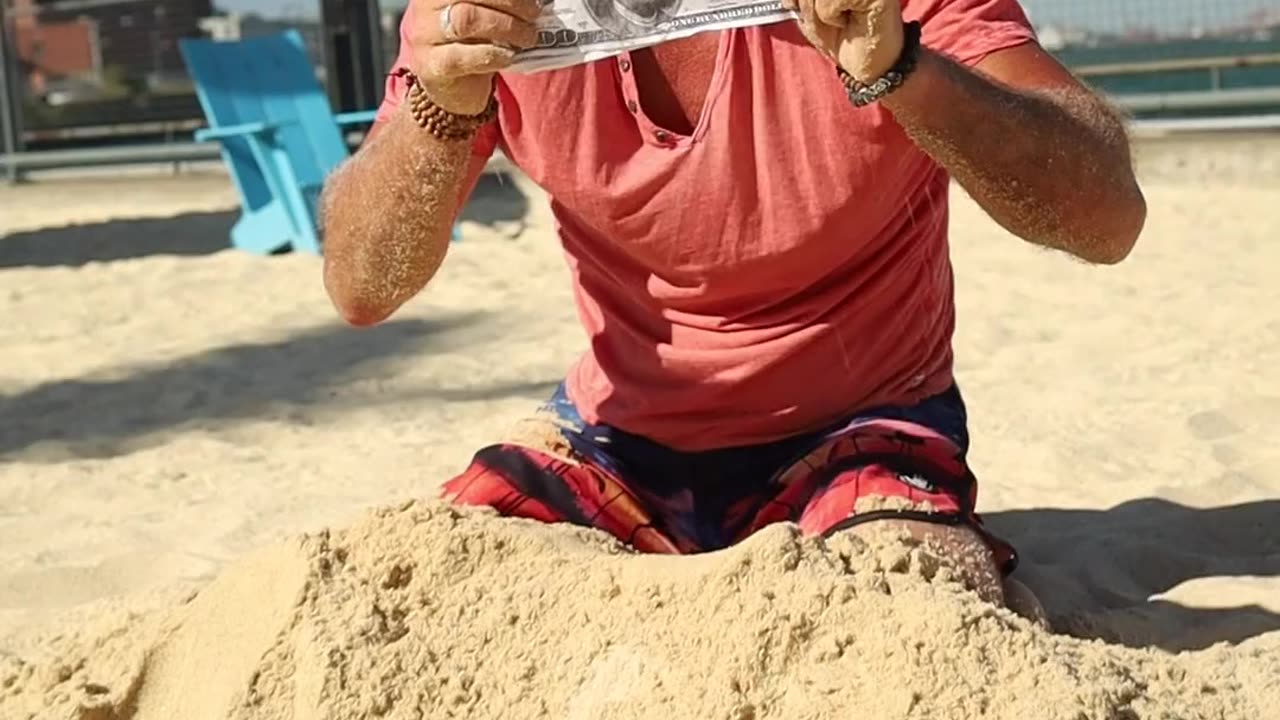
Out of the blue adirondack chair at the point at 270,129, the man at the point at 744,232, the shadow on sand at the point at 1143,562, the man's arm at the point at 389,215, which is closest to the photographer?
the man at the point at 744,232

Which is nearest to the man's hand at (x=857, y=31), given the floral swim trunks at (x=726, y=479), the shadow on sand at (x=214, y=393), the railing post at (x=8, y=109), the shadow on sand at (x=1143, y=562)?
the floral swim trunks at (x=726, y=479)

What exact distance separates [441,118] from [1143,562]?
4.06ft

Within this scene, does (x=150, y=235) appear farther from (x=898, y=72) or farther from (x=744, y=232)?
(x=898, y=72)

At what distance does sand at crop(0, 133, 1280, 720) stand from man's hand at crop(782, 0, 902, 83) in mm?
441

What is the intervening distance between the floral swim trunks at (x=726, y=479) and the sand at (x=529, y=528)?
15 cm

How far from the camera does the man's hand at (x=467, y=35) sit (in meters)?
1.50

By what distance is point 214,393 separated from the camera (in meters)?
3.82

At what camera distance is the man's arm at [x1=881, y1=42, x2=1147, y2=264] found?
4.88 ft

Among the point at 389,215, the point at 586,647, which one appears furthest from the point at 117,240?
the point at 586,647

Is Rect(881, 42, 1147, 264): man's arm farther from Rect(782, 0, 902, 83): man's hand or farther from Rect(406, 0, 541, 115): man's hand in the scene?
Rect(406, 0, 541, 115): man's hand

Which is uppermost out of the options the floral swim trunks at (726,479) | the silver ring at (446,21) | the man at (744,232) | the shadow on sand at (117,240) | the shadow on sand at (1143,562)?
the silver ring at (446,21)

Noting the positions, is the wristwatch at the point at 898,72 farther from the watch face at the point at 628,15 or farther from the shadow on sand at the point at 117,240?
the shadow on sand at the point at 117,240

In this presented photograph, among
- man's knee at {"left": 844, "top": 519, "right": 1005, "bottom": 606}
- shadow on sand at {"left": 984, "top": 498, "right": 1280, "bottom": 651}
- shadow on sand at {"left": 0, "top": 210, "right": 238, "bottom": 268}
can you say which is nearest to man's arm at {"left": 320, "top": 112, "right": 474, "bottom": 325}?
man's knee at {"left": 844, "top": 519, "right": 1005, "bottom": 606}

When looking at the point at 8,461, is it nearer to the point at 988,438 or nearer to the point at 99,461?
the point at 99,461
